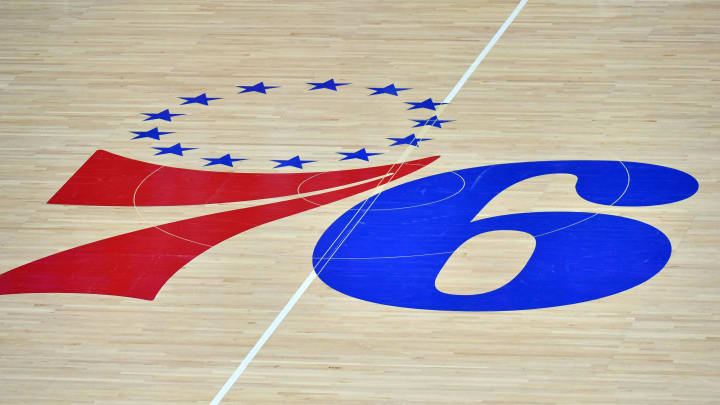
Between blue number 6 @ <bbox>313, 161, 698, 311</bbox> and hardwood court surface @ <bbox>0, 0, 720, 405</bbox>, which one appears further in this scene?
blue number 6 @ <bbox>313, 161, 698, 311</bbox>

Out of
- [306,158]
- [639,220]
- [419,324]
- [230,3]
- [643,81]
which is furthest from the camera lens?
[230,3]

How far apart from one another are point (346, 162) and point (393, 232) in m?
0.89

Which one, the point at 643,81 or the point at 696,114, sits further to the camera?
the point at 643,81

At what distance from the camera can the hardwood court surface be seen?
5.07 meters

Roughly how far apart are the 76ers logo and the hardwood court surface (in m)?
0.09

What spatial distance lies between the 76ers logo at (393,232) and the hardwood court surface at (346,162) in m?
0.09

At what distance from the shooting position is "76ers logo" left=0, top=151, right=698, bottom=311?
18.7ft

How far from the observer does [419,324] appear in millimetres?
5391

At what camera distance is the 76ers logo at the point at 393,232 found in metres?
5.69

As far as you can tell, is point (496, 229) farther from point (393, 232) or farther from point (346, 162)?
point (346, 162)

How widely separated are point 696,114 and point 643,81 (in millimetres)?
609

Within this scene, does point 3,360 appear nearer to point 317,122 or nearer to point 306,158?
point 306,158

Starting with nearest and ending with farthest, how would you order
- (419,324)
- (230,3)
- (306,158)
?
(419,324) < (306,158) < (230,3)

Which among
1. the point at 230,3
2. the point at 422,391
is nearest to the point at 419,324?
the point at 422,391
